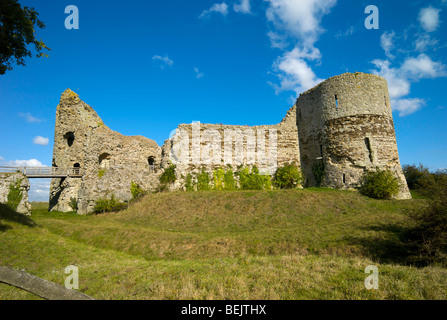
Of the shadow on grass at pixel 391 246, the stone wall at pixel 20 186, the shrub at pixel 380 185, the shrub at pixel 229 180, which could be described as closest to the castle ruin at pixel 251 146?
the shrub at pixel 380 185

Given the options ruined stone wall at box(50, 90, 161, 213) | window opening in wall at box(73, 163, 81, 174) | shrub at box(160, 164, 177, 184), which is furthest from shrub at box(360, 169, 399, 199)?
window opening in wall at box(73, 163, 81, 174)

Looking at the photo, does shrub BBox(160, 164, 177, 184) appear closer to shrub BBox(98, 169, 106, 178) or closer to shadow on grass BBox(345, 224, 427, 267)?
shrub BBox(98, 169, 106, 178)

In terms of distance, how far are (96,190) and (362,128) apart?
25474mm

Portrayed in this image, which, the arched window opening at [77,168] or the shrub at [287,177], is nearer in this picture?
the arched window opening at [77,168]

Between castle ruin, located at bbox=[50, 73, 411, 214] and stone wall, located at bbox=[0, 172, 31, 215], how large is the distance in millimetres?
3164

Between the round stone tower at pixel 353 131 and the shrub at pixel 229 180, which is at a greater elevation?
the round stone tower at pixel 353 131

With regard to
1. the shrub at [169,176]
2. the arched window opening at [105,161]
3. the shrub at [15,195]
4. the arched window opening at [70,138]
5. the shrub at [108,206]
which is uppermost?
the arched window opening at [70,138]

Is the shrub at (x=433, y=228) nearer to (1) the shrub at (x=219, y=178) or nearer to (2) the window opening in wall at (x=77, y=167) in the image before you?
(1) the shrub at (x=219, y=178)

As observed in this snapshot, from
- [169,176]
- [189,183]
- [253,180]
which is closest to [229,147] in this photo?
[253,180]

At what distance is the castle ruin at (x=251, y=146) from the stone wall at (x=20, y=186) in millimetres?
3164

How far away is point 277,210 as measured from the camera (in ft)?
55.0

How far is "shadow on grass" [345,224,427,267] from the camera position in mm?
8555

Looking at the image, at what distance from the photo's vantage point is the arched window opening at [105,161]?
24.0 metres

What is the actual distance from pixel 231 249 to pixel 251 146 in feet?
51.2
